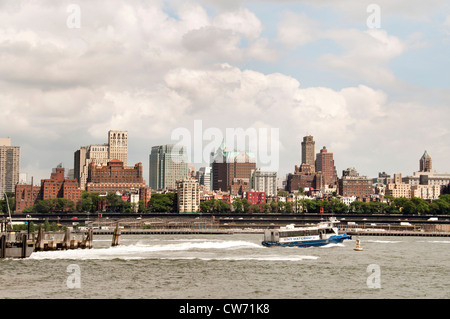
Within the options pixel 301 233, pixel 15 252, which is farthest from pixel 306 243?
pixel 15 252

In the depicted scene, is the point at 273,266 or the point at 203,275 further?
the point at 273,266

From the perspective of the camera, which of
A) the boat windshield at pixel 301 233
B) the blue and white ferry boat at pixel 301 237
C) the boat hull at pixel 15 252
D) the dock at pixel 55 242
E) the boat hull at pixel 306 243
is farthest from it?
the boat windshield at pixel 301 233

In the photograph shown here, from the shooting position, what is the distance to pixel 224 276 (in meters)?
56.5

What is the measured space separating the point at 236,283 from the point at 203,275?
230 inches

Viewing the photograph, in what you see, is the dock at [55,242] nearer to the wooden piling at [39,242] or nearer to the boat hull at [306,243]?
the wooden piling at [39,242]

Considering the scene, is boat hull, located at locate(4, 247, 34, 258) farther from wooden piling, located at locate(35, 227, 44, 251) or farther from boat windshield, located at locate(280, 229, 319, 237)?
boat windshield, located at locate(280, 229, 319, 237)

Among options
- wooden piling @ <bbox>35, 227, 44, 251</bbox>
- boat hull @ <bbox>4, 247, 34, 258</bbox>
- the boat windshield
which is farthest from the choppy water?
the boat windshield

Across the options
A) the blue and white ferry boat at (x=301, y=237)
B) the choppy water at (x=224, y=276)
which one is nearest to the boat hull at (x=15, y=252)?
the choppy water at (x=224, y=276)

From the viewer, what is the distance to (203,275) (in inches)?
2248

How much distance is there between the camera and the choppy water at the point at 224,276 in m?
47.0

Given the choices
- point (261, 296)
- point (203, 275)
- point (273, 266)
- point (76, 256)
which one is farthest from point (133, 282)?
point (76, 256)
